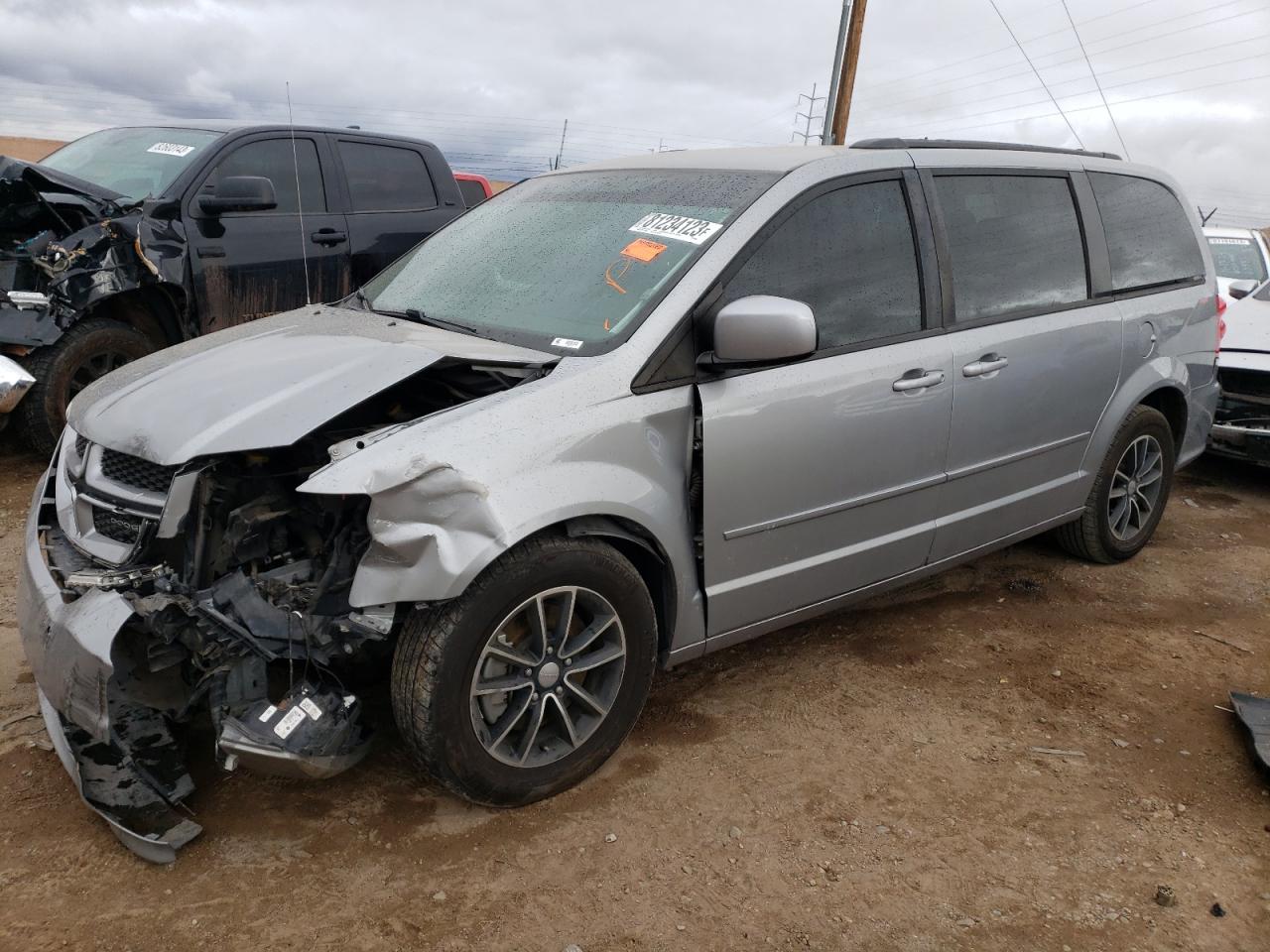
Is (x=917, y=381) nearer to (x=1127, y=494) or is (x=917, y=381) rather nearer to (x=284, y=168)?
(x=1127, y=494)

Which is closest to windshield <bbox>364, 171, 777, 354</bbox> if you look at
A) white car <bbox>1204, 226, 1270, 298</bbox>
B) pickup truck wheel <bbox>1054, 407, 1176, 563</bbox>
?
pickup truck wheel <bbox>1054, 407, 1176, 563</bbox>

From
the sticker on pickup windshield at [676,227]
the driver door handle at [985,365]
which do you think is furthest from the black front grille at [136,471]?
the driver door handle at [985,365]

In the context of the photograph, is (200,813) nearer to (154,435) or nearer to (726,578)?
(154,435)

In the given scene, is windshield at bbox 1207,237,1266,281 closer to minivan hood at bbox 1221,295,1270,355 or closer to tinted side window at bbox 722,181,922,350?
minivan hood at bbox 1221,295,1270,355

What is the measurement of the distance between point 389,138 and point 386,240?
0.85 meters

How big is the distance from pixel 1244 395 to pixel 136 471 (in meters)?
6.46

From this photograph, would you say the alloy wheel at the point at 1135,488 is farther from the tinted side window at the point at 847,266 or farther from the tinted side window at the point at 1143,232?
the tinted side window at the point at 847,266

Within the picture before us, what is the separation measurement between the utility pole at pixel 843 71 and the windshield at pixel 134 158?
400 inches

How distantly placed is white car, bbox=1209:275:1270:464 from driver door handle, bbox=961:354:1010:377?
Result: 333 centimetres

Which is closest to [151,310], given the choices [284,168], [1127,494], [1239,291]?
[284,168]

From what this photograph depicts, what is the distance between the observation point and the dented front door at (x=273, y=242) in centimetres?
559

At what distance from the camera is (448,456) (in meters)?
2.44

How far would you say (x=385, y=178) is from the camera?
21.9 feet

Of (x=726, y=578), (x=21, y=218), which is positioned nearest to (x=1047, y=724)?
(x=726, y=578)
